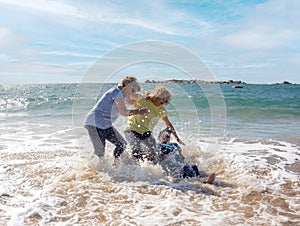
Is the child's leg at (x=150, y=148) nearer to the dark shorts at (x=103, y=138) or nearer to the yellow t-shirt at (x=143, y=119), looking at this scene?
the yellow t-shirt at (x=143, y=119)

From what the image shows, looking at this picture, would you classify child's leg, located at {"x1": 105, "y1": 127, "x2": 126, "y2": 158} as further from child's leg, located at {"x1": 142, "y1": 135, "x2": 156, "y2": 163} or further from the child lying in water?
the child lying in water

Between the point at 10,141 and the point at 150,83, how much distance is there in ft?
16.2

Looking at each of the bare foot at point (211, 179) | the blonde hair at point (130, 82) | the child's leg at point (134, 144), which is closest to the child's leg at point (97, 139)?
the child's leg at point (134, 144)

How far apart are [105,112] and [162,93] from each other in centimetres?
110

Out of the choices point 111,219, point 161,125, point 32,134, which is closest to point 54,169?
point 111,219

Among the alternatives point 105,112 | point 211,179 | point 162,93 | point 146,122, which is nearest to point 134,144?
point 146,122

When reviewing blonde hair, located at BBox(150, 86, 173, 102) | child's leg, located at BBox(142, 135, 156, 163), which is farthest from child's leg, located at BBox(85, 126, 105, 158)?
blonde hair, located at BBox(150, 86, 173, 102)

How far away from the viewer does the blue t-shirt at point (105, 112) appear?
17.7 feet

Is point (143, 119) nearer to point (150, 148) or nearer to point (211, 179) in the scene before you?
point (150, 148)

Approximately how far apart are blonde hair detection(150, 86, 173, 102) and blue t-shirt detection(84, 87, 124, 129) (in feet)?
2.01

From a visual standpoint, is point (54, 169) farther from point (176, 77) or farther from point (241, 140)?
point (241, 140)

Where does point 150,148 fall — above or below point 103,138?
below

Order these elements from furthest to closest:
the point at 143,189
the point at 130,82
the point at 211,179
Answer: the point at 130,82 → the point at 211,179 → the point at 143,189

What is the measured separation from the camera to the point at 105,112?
Result: 213 inches
